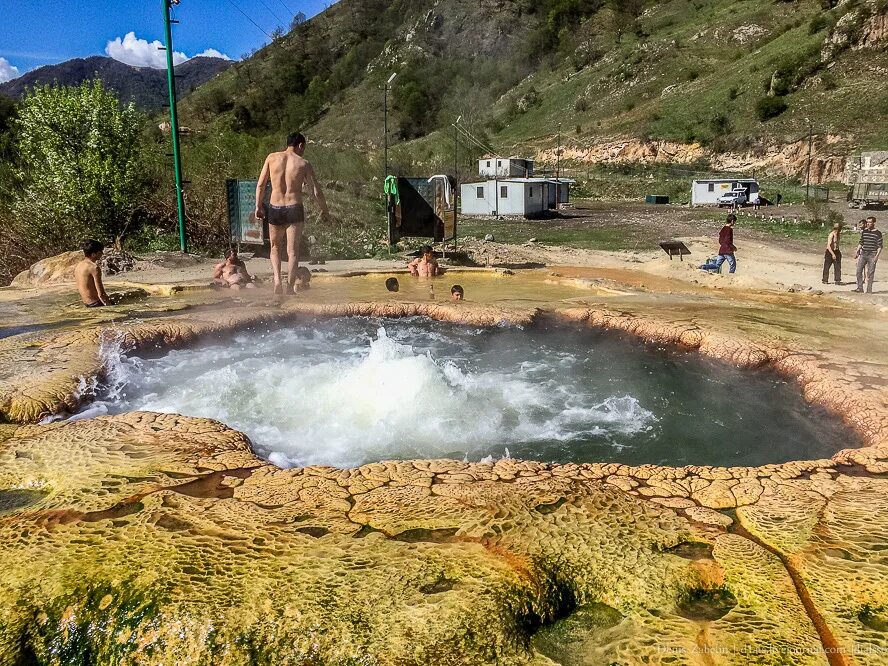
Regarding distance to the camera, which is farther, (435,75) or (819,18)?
(435,75)

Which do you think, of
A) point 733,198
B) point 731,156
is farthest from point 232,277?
point 731,156

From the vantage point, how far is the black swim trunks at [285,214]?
7578mm

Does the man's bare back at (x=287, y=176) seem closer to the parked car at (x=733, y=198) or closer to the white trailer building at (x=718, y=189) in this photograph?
the parked car at (x=733, y=198)

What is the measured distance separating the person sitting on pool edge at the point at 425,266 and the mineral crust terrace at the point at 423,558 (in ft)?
20.8

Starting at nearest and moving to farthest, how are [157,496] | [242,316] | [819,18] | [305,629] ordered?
1. [305,629]
2. [157,496]
3. [242,316]
4. [819,18]

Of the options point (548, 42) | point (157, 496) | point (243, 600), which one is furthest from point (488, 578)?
point (548, 42)

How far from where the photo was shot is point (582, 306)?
7.54 metres

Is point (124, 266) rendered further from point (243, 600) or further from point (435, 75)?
point (435, 75)

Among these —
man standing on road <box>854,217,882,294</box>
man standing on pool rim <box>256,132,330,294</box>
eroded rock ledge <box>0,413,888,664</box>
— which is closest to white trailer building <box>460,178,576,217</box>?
man standing on road <box>854,217,882,294</box>

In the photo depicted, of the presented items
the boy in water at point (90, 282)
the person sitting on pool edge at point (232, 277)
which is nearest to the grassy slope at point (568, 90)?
the person sitting on pool edge at point (232, 277)

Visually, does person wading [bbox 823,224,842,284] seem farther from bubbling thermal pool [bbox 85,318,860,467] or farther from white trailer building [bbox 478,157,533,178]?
white trailer building [bbox 478,157,533,178]

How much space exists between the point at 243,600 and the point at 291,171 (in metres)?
6.15

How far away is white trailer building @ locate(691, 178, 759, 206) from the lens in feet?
114

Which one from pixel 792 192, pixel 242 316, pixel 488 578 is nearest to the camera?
pixel 488 578
